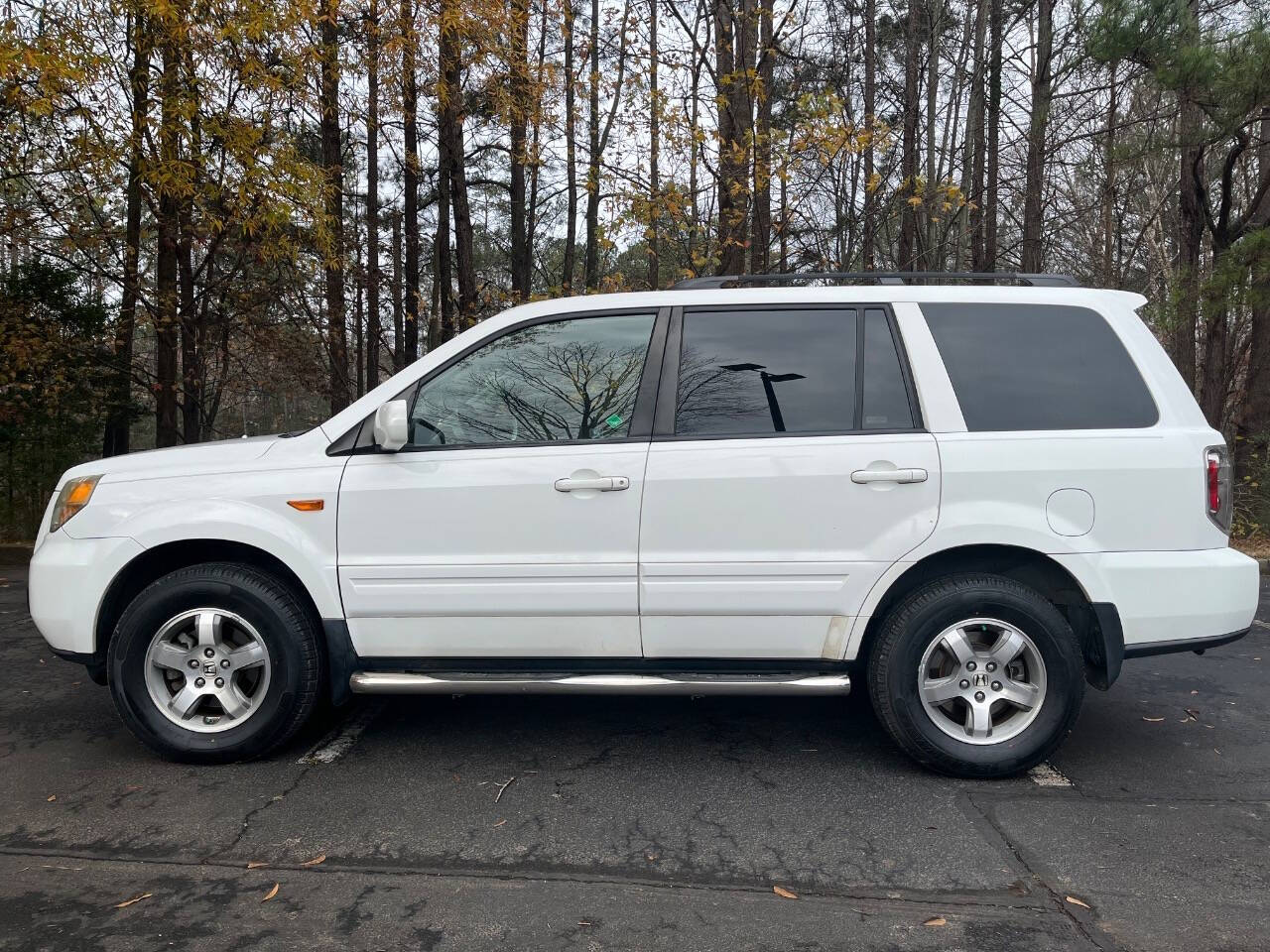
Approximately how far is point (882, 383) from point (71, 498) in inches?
133

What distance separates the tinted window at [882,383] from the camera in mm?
3918

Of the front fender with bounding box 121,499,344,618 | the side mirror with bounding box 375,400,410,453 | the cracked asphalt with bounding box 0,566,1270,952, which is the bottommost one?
the cracked asphalt with bounding box 0,566,1270,952

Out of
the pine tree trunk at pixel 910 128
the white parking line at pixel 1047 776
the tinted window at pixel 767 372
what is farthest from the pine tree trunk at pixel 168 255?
the pine tree trunk at pixel 910 128

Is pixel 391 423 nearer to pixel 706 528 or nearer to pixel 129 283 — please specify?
pixel 706 528

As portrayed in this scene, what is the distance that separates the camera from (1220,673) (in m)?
5.55

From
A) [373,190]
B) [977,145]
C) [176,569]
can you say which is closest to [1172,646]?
[176,569]

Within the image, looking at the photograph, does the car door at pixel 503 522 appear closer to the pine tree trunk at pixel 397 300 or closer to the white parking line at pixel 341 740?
the white parking line at pixel 341 740

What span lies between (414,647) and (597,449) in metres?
1.09

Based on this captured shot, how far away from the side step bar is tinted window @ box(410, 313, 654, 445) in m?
0.95

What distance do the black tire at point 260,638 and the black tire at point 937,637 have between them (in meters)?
2.29

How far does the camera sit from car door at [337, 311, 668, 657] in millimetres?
3875

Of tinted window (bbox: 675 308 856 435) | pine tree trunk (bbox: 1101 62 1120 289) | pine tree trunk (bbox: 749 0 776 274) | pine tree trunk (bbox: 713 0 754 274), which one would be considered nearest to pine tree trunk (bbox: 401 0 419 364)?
pine tree trunk (bbox: 713 0 754 274)

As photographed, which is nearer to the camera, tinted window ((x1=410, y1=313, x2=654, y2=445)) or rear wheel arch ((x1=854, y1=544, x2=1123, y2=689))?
rear wheel arch ((x1=854, y1=544, x2=1123, y2=689))

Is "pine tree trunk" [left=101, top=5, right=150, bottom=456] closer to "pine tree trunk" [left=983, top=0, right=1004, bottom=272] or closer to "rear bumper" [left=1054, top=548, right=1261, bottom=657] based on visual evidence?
"rear bumper" [left=1054, top=548, right=1261, bottom=657]
